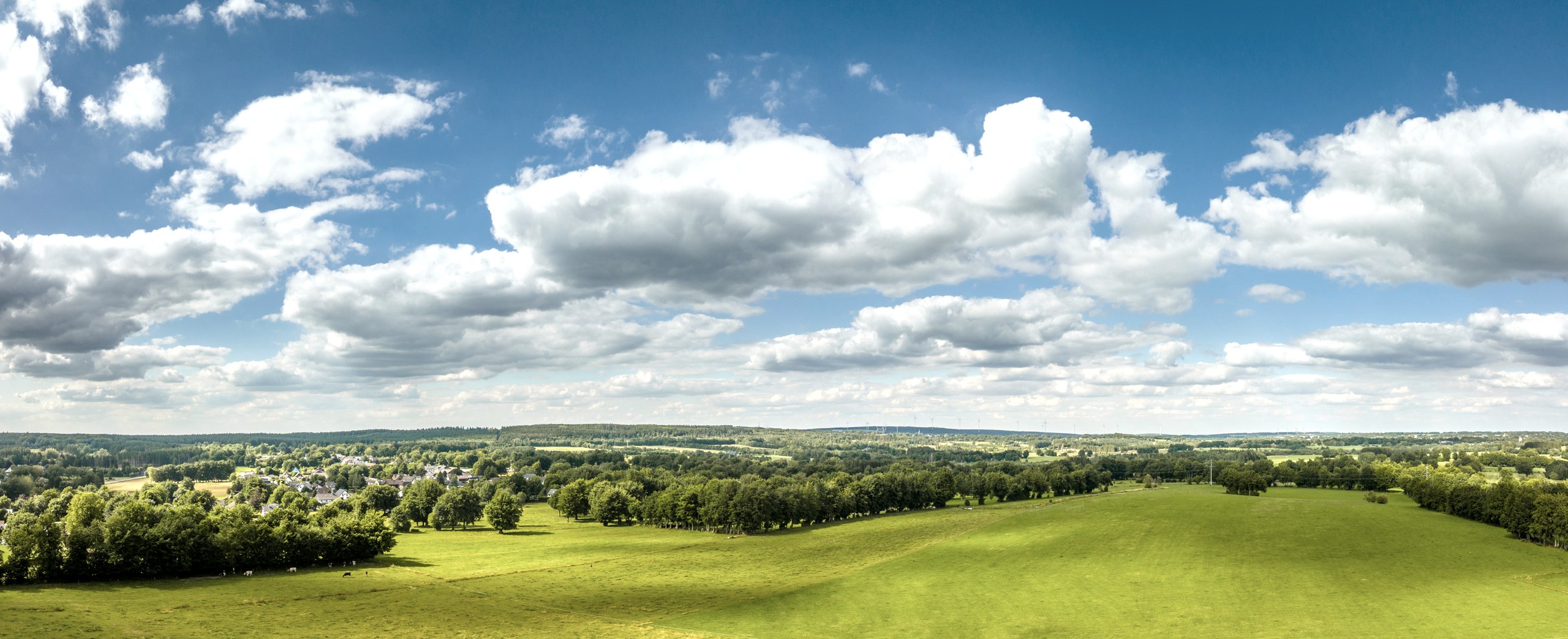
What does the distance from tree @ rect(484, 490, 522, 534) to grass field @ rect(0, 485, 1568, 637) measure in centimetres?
1496

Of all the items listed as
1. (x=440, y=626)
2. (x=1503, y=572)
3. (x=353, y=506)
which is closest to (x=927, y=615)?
(x=440, y=626)

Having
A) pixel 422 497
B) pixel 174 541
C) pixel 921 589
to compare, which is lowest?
pixel 422 497

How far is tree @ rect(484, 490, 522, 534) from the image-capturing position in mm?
130125

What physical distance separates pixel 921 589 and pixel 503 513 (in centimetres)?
8289

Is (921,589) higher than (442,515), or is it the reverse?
(921,589)

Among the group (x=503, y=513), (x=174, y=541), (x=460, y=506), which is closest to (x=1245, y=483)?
(x=503, y=513)

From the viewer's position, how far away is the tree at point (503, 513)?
427 ft

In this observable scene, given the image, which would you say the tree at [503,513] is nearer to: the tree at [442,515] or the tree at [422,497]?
the tree at [442,515]

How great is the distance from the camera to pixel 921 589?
75375 mm

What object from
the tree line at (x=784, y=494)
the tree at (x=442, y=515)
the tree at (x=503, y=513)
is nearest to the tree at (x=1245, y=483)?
the tree line at (x=784, y=494)

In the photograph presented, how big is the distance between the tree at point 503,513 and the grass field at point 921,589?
49.1 ft

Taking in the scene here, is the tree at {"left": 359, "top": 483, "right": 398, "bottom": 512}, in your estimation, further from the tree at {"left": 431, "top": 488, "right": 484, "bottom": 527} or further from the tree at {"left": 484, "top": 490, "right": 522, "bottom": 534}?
the tree at {"left": 484, "top": 490, "right": 522, "bottom": 534}

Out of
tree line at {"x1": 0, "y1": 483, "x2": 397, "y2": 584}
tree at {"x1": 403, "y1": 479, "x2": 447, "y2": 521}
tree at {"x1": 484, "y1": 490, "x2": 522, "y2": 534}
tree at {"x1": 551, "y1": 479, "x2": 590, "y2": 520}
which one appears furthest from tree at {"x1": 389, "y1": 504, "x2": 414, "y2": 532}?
tree line at {"x1": 0, "y1": 483, "x2": 397, "y2": 584}

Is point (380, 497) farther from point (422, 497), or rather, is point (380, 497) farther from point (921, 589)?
point (921, 589)
